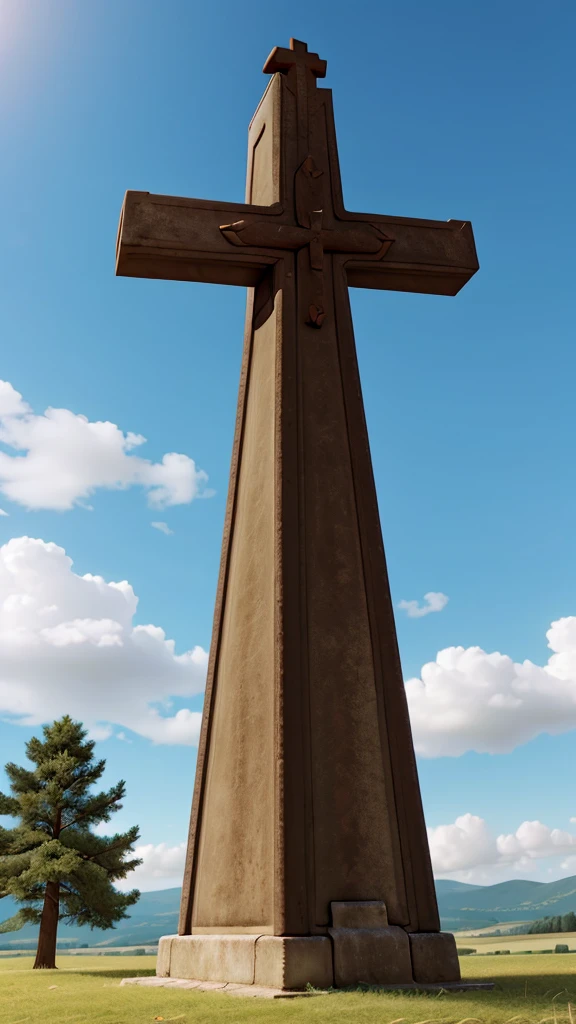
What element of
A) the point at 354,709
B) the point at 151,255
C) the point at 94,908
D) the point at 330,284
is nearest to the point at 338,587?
the point at 354,709

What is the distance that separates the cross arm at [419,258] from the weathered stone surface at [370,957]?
20.1 ft

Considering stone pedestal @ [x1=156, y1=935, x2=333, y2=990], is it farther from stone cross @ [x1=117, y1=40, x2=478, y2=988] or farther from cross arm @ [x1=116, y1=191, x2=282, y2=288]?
cross arm @ [x1=116, y1=191, x2=282, y2=288]

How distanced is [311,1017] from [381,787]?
7.13 ft

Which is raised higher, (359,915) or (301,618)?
(301,618)

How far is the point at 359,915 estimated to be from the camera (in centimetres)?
546

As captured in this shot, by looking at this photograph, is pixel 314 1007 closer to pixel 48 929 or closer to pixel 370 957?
pixel 370 957

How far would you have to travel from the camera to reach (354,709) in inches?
242

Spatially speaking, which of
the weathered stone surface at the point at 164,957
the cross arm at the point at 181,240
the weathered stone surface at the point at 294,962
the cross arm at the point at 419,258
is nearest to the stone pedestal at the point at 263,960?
the weathered stone surface at the point at 294,962

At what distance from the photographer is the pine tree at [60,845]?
15969mm

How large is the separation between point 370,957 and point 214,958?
1238 mm

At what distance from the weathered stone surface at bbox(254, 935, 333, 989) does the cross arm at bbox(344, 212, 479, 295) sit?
6.20m

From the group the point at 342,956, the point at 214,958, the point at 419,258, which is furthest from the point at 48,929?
the point at 419,258

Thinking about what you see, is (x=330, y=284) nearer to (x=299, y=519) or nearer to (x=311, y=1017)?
(x=299, y=519)

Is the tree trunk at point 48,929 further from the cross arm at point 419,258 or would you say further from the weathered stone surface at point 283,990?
the cross arm at point 419,258
